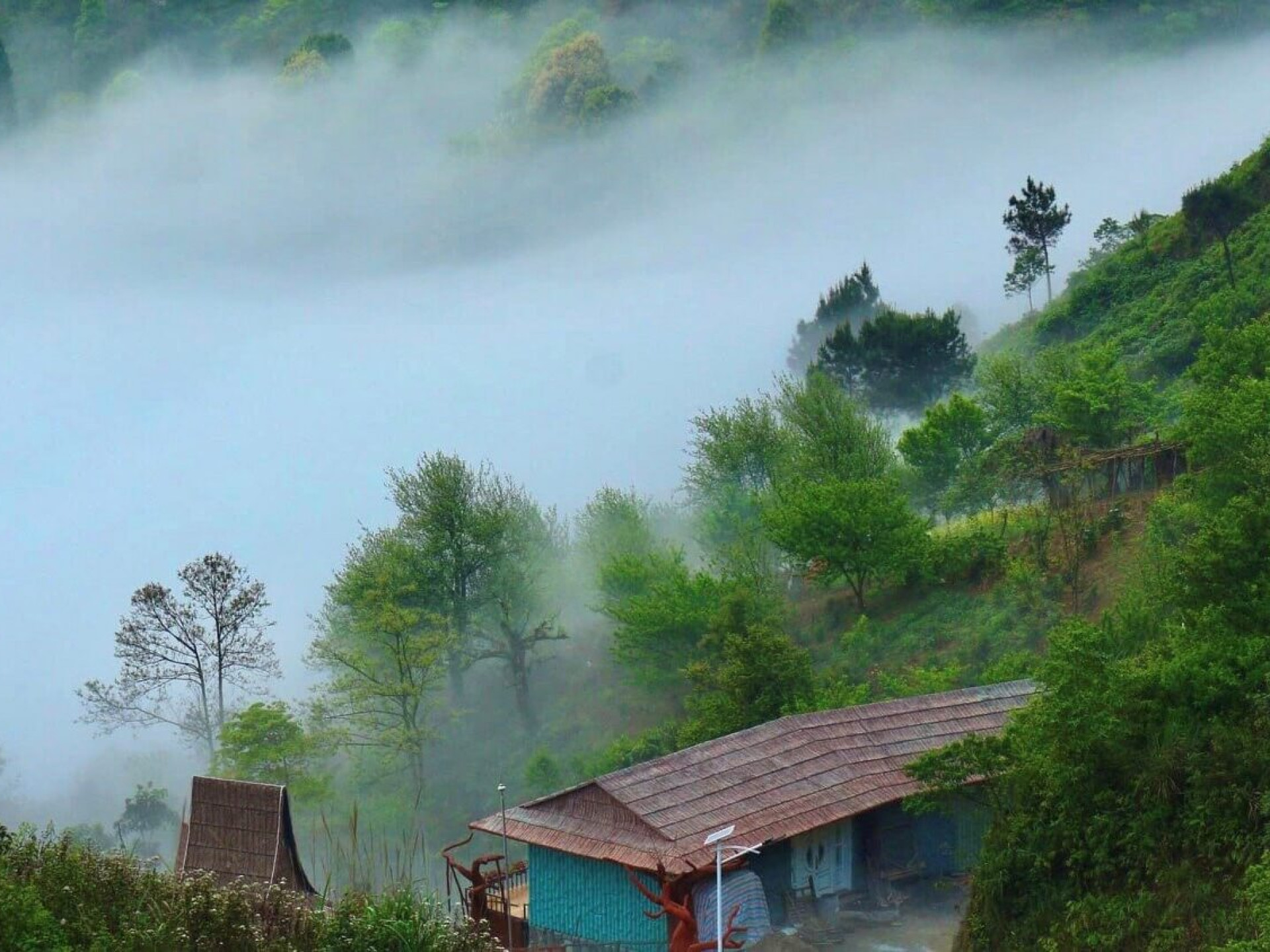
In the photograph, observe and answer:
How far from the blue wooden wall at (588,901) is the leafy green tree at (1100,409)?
29.7m

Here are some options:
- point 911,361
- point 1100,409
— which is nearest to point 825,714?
point 1100,409

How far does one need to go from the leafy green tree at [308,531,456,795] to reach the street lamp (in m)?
29.8

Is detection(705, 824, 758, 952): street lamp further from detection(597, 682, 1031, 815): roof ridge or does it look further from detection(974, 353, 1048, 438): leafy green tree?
detection(974, 353, 1048, 438): leafy green tree

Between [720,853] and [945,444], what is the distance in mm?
40627

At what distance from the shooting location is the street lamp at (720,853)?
27.7 metres

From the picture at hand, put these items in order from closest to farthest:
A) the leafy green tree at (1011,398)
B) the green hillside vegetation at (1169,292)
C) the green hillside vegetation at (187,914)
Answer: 1. the green hillside vegetation at (187,914)
2. the green hillside vegetation at (1169,292)
3. the leafy green tree at (1011,398)

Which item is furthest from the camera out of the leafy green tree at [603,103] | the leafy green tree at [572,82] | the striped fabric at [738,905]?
the leafy green tree at [572,82]

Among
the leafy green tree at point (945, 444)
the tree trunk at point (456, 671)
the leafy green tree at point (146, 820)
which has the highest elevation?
the leafy green tree at point (945, 444)

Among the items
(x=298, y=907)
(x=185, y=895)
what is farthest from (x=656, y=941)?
(x=185, y=895)

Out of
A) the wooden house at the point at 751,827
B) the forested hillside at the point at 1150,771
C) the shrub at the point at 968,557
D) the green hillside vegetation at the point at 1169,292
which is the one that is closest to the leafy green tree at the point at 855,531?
the shrub at the point at 968,557

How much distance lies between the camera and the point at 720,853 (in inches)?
1112

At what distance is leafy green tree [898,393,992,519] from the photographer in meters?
66.8

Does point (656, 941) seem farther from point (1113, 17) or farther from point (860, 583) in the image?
point (1113, 17)

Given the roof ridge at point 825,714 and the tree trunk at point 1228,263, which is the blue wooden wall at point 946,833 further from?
the tree trunk at point 1228,263
